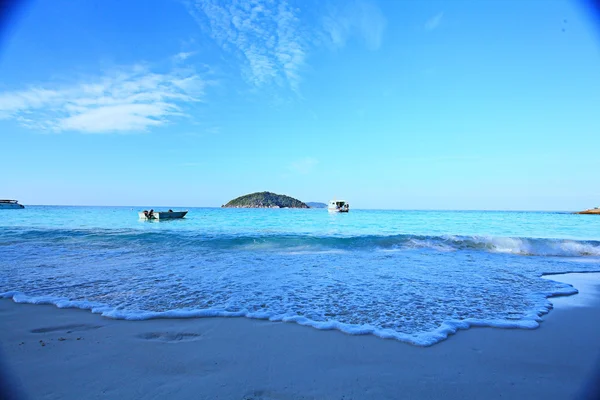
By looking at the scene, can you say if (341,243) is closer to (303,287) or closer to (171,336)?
(303,287)

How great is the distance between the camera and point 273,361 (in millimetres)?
3635

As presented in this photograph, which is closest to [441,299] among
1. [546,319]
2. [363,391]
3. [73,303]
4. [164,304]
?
[546,319]

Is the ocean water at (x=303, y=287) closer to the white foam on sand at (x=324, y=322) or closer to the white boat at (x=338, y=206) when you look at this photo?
the white foam on sand at (x=324, y=322)

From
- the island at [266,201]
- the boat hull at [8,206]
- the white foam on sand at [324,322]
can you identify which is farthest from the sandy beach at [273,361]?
the island at [266,201]

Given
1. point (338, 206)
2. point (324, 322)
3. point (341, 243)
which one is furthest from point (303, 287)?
point (338, 206)

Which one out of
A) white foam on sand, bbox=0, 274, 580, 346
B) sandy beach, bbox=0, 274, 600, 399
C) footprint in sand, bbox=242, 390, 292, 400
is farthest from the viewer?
white foam on sand, bbox=0, 274, 580, 346

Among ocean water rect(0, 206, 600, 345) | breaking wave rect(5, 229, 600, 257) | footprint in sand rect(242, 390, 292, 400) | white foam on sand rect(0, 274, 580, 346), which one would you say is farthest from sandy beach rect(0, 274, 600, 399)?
breaking wave rect(5, 229, 600, 257)

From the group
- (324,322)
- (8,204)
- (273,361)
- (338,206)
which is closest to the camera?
(273,361)

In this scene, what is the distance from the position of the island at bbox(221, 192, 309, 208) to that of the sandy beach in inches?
5918

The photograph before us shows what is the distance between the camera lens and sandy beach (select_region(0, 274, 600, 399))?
9.93 ft

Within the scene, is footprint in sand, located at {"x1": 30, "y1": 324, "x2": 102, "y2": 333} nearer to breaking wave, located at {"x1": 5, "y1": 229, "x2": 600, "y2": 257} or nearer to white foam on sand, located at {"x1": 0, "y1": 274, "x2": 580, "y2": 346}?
white foam on sand, located at {"x1": 0, "y1": 274, "x2": 580, "y2": 346}

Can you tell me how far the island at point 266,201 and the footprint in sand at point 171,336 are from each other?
493 ft

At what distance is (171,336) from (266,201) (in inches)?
5972

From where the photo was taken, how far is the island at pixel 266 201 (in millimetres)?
156125
